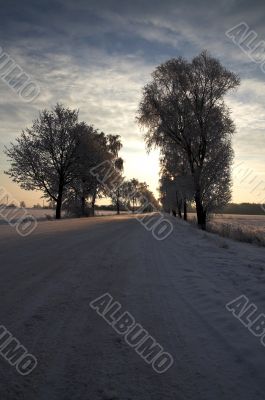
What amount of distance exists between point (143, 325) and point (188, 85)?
941 inches

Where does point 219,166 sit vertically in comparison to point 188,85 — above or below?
below

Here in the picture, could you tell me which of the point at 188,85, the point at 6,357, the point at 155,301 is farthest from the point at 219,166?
the point at 6,357

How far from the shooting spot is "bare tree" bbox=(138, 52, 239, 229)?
25891 millimetres

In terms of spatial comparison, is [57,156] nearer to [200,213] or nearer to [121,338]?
[200,213]

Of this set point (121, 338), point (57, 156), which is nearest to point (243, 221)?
point (57, 156)

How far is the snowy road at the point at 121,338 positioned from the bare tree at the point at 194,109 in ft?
60.6

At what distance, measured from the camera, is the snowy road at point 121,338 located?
3.12m

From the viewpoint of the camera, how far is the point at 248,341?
14.1ft

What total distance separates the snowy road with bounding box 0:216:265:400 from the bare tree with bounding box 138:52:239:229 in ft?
60.6

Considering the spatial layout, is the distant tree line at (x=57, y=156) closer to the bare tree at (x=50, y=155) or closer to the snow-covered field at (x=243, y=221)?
the bare tree at (x=50, y=155)

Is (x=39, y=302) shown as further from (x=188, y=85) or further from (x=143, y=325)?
(x=188, y=85)

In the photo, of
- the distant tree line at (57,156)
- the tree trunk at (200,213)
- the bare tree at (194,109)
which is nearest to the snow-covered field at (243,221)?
the tree trunk at (200,213)

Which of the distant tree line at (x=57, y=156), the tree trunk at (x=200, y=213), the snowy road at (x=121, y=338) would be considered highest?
the distant tree line at (x=57, y=156)

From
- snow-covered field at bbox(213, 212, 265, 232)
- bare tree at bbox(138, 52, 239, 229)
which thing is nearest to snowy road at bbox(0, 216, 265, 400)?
bare tree at bbox(138, 52, 239, 229)
